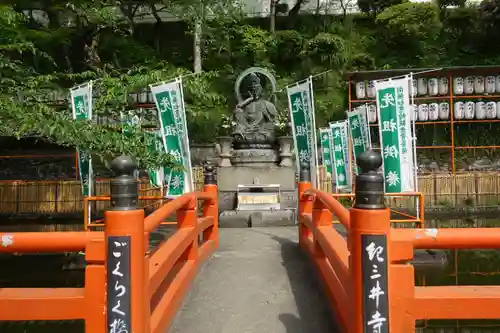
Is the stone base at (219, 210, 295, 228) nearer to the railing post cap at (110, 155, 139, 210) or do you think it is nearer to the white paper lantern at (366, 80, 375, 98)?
the railing post cap at (110, 155, 139, 210)

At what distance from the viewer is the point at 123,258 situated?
2.40 meters

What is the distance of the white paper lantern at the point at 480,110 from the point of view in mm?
16547

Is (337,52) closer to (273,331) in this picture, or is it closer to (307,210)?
(307,210)

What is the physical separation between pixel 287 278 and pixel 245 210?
5.15 metres

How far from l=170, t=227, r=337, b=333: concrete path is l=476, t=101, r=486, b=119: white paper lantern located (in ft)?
44.3

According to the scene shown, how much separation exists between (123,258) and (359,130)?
11634 millimetres

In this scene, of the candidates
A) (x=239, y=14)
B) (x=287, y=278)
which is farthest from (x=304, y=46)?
(x=287, y=278)

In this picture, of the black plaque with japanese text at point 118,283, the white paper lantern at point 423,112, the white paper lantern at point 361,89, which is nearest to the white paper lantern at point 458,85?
the white paper lantern at point 423,112

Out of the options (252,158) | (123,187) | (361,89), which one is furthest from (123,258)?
(361,89)

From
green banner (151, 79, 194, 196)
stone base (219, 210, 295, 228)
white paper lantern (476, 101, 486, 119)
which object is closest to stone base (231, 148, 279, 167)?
stone base (219, 210, 295, 228)

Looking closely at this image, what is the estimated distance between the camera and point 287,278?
4.87m

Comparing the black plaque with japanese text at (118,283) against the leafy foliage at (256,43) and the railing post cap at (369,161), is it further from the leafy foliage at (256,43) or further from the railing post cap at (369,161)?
the leafy foliage at (256,43)

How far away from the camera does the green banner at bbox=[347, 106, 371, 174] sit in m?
12.9

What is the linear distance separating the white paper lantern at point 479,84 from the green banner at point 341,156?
628 cm
